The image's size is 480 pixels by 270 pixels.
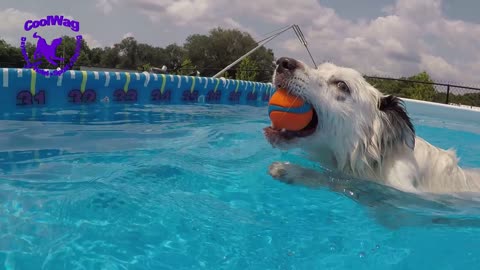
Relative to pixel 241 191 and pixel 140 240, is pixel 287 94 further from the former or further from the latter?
pixel 140 240

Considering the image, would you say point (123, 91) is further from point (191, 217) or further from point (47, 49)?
point (191, 217)

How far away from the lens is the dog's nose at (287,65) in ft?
11.5

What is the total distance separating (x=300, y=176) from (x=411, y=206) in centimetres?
96

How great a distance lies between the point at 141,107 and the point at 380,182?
6.79 metres

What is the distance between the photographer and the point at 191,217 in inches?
118

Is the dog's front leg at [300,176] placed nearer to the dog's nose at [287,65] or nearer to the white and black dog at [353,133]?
the white and black dog at [353,133]

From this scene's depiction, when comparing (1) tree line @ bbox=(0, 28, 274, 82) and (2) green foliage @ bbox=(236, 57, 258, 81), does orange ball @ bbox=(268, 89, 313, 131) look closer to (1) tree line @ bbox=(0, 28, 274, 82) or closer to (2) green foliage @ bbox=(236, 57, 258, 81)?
(2) green foliage @ bbox=(236, 57, 258, 81)

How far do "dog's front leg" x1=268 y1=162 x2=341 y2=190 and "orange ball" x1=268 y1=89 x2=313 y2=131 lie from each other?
1.32 ft

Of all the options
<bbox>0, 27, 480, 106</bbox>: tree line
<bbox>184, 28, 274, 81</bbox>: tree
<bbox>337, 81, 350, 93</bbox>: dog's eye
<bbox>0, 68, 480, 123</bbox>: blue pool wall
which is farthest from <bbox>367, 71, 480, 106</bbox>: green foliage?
<bbox>184, 28, 274, 81</bbox>: tree

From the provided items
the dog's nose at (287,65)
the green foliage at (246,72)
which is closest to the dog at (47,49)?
the dog's nose at (287,65)

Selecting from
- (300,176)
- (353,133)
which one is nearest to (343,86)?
(353,133)

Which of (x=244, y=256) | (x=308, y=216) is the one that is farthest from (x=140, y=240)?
(x=308, y=216)

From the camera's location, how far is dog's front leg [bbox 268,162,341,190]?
3705 mm

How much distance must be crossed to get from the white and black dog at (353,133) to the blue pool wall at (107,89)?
2.30 metres
